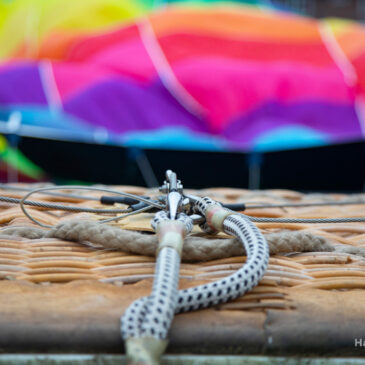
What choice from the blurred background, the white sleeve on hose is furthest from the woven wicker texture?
the blurred background

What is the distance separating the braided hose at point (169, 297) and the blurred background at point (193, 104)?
1.57m

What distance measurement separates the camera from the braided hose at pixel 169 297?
35 centimetres

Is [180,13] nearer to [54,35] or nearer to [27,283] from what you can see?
[54,35]

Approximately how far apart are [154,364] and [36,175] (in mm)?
2206

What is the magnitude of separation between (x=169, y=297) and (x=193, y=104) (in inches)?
78.0

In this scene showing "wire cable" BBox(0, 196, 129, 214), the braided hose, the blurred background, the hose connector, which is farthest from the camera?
the blurred background

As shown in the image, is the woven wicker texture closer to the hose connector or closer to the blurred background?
the hose connector

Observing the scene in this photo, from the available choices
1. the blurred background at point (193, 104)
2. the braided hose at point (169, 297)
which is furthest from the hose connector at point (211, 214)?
the blurred background at point (193, 104)

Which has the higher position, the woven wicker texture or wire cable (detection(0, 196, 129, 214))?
wire cable (detection(0, 196, 129, 214))

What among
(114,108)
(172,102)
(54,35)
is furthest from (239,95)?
(54,35)

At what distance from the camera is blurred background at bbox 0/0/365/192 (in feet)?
6.63

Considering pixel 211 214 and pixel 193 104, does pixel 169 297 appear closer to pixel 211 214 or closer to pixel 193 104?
pixel 211 214

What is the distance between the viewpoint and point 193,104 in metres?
2.31

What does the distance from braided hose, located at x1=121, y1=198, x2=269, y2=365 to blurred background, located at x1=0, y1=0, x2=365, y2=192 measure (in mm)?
1575
